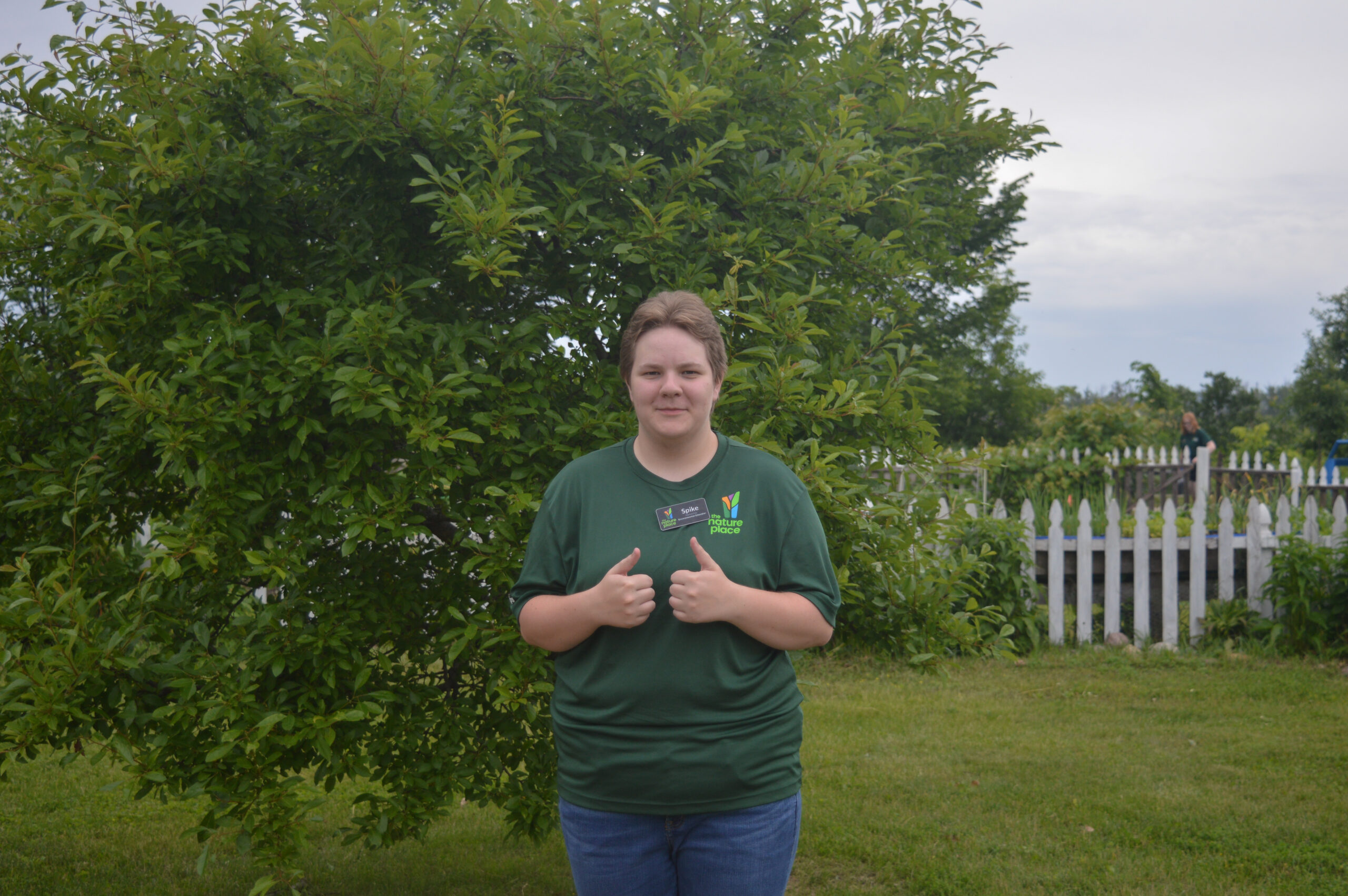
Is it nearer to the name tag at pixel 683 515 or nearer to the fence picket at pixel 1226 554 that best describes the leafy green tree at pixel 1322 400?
the fence picket at pixel 1226 554

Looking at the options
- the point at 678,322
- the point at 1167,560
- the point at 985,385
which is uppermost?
the point at 985,385

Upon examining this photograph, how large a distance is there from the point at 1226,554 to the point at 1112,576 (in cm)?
92

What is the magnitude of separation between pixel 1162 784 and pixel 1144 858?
1.03 metres

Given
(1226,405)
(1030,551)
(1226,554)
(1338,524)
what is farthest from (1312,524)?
(1226,405)

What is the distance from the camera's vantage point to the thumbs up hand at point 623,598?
200cm

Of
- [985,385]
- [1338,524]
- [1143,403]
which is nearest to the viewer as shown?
[1338,524]

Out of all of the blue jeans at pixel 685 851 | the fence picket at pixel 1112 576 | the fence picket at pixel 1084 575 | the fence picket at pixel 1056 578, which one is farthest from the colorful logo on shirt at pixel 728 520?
the fence picket at pixel 1112 576

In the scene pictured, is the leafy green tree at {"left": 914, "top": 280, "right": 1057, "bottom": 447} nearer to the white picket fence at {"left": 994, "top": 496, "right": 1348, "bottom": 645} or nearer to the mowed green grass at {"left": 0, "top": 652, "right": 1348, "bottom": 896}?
the white picket fence at {"left": 994, "top": 496, "right": 1348, "bottom": 645}

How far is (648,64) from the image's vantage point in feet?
10.9

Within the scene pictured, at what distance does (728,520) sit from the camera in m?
2.16

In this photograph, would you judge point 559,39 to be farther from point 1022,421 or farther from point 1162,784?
point 1022,421

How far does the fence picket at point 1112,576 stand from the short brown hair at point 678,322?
7.03 m

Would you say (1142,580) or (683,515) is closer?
(683,515)

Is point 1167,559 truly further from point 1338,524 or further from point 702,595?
point 702,595
